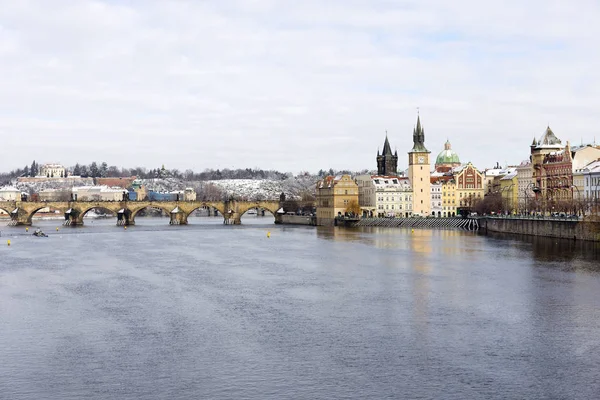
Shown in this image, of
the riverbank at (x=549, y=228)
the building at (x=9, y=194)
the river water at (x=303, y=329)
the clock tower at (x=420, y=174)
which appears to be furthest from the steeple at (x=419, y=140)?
the building at (x=9, y=194)

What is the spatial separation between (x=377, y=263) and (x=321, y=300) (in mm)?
15929

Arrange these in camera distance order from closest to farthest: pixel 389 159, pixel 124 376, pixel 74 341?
pixel 124 376, pixel 74 341, pixel 389 159

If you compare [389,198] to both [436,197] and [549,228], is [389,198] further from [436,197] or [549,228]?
[549,228]

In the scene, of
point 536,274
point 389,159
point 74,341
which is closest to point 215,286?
point 74,341

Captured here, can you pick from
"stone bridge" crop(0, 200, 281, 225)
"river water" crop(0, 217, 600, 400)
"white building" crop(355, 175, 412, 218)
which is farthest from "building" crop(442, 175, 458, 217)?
"river water" crop(0, 217, 600, 400)

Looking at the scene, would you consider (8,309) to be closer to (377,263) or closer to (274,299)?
(274,299)

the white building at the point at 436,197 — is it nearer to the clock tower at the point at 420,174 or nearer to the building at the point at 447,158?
the clock tower at the point at 420,174

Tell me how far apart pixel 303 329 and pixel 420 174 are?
303ft

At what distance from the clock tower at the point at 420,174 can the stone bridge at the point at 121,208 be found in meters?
23.3

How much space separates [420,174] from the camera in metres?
118

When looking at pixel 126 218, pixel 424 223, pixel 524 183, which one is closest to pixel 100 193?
pixel 126 218

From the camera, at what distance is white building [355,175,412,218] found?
11694 centimetres

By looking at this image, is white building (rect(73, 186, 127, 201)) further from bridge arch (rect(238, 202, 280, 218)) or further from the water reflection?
the water reflection

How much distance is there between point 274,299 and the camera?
3462 cm
